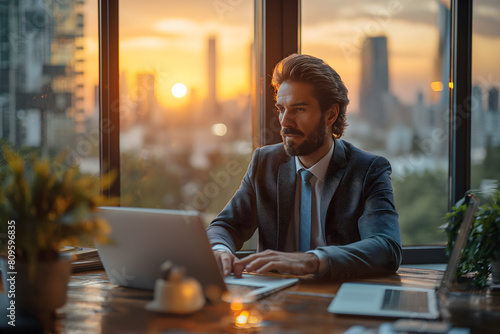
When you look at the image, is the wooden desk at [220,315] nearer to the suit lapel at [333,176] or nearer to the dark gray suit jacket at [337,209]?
the dark gray suit jacket at [337,209]

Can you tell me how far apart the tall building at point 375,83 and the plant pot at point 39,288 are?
1.98 m

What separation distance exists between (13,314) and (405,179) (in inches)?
85.4

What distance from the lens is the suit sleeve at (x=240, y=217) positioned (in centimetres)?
220

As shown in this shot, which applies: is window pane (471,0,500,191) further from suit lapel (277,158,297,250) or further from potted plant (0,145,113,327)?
potted plant (0,145,113,327)

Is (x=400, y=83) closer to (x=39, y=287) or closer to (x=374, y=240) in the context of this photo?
(x=374, y=240)

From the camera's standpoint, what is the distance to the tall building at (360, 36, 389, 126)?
2.85 m

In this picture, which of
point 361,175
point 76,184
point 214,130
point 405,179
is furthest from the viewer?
point 405,179

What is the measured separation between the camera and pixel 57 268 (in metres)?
1.26

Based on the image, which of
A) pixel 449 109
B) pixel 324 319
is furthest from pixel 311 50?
pixel 324 319

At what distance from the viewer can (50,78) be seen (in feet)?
8.42

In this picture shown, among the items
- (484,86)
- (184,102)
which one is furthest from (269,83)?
(484,86)

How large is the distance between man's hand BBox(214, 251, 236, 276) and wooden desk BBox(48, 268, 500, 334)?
229mm

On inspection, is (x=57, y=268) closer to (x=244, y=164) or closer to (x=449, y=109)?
(x=244, y=164)

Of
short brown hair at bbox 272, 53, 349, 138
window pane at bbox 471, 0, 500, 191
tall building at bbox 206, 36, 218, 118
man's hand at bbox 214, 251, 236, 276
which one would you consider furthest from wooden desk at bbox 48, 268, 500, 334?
window pane at bbox 471, 0, 500, 191
